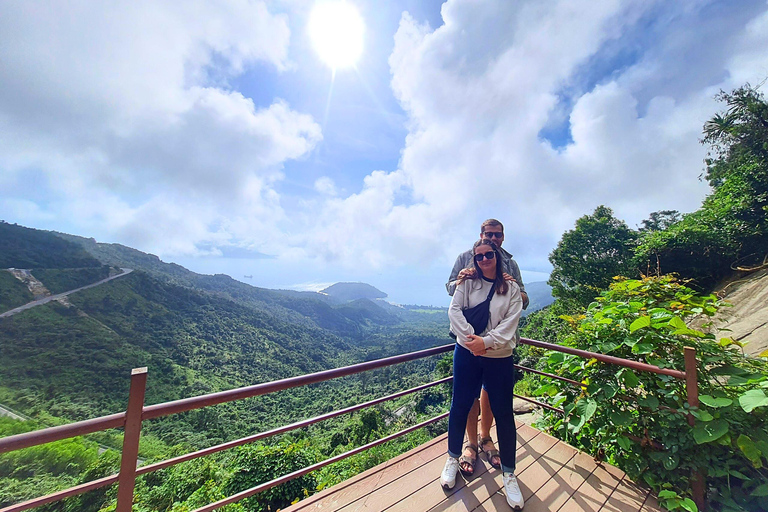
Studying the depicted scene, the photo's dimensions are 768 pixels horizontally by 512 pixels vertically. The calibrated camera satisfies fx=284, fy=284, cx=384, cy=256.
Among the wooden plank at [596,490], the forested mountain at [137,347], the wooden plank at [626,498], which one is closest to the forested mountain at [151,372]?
the forested mountain at [137,347]

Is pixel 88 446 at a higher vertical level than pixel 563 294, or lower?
lower

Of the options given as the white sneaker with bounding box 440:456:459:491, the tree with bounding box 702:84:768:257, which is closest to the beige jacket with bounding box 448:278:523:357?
the white sneaker with bounding box 440:456:459:491

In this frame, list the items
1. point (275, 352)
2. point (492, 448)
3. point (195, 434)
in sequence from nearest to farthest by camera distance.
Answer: point (492, 448)
point (195, 434)
point (275, 352)

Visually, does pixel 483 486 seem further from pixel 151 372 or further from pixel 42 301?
pixel 42 301

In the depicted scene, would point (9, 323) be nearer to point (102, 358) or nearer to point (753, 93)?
point (102, 358)

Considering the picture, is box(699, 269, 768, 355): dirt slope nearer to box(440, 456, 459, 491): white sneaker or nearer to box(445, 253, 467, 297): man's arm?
box(445, 253, 467, 297): man's arm

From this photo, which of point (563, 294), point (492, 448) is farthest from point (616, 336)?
point (563, 294)

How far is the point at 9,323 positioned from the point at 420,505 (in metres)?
64.5

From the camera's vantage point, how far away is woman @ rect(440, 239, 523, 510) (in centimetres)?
175

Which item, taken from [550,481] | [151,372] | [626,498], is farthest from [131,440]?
[151,372]

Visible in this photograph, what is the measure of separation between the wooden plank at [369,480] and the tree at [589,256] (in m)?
15.7

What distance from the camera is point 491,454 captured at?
7.07ft

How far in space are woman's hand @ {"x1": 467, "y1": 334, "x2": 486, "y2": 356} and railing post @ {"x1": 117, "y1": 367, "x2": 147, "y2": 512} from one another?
1613 millimetres

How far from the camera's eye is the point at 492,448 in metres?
2.19
